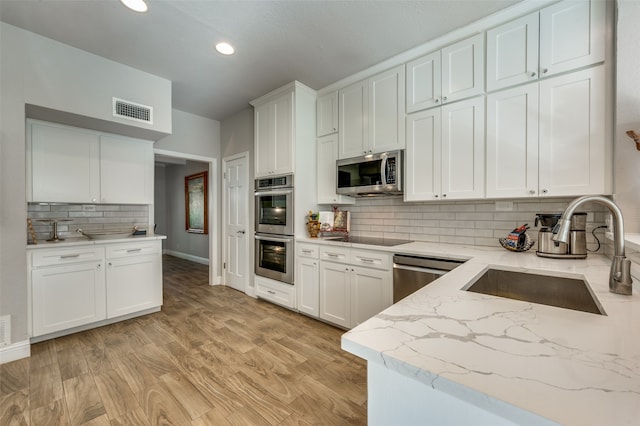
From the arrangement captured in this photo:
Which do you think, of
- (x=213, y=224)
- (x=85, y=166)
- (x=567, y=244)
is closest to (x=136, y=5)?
(x=85, y=166)

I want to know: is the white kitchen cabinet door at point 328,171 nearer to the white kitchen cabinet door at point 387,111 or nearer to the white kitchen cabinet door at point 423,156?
the white kitchen cabinet door at point 387,111

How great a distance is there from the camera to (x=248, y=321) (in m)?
2.91

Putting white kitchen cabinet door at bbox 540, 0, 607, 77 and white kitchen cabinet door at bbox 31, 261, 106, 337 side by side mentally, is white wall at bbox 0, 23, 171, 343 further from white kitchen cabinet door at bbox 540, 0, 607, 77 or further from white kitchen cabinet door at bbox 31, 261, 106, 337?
white kitchen cabinet door at bbox 540, 0, 607, 77

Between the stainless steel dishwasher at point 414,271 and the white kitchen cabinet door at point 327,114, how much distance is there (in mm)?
1718

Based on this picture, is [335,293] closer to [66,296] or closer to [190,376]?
[190,376]

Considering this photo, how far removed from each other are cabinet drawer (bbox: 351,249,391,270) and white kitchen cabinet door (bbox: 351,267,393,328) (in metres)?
0.05

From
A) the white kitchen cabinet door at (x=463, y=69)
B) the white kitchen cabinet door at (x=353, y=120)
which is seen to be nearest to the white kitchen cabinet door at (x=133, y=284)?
the white kitchen cabinet door at (x=353, y=120)

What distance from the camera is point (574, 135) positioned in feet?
5.98

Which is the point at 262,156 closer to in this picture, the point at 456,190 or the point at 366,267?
the point at 366,267

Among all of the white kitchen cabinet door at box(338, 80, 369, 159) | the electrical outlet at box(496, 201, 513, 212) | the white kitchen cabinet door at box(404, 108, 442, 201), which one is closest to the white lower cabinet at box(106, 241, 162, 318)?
the white kitchen cabinet door at box(338, 80, 369, 159)

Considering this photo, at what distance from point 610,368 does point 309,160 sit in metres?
3.02

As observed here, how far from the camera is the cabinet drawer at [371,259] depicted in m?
2.35

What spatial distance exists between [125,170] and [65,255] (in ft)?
3.65

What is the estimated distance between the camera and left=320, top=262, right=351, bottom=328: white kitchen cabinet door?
8.63 feet
